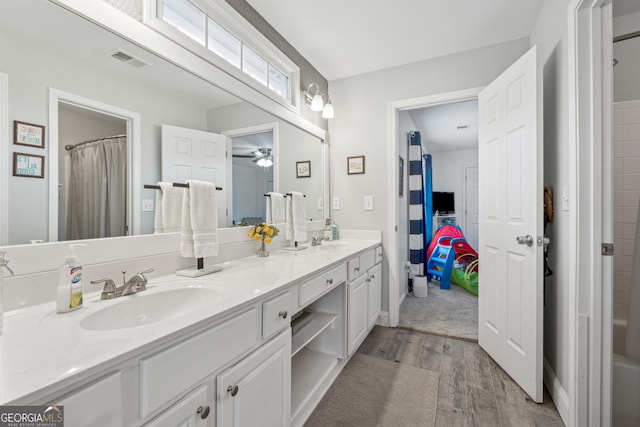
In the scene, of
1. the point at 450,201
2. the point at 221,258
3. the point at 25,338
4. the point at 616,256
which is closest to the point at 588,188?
the point at 616,256

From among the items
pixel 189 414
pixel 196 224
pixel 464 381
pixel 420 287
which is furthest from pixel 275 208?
pixel 420 287

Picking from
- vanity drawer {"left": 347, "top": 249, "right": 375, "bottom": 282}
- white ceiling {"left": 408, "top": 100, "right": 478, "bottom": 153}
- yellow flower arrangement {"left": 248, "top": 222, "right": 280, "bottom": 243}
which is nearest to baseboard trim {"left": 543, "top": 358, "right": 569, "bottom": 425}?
vanity drawer {"left": 347, "top": 249, "right": 375, "bottom": 282}

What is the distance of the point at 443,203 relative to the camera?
245 inches

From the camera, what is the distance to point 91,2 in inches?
41.1

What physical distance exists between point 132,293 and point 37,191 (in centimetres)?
45

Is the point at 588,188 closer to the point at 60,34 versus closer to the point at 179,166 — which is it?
the point at 179,166

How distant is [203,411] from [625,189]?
289 centimetres

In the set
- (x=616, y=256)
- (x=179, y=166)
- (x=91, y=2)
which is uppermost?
(x=91, y=2)

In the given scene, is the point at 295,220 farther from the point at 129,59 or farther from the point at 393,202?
the point at 129,59

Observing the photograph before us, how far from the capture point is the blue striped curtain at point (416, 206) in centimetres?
377

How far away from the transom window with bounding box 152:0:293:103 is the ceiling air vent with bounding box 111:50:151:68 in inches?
7.5

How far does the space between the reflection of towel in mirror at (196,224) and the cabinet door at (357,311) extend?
3.49 ft

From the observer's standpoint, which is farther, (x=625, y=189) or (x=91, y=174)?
(x=625, y=189)

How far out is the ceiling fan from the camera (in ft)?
6.31
